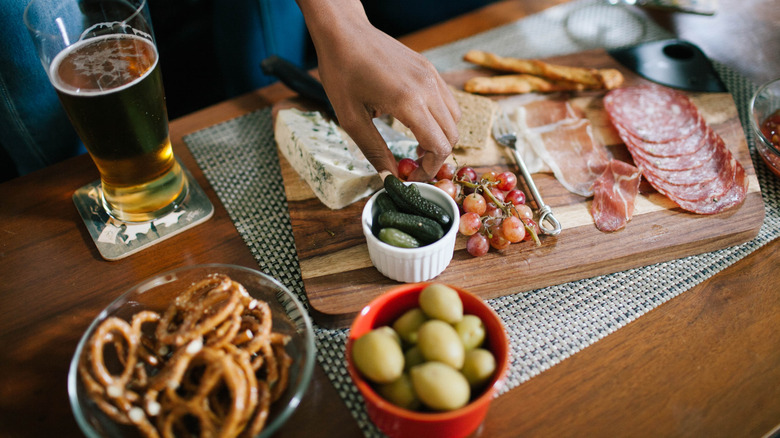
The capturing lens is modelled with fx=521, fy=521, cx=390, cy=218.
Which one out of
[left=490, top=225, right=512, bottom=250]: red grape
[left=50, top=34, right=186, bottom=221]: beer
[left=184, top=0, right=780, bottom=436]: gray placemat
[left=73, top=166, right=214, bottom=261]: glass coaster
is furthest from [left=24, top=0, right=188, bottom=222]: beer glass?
[left=490, top=225, right=512, bottom=250]: red grape

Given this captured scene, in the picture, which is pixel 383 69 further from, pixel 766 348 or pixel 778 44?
pixel 778 44

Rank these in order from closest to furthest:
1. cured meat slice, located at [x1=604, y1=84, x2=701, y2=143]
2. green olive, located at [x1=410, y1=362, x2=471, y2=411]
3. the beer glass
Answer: green olive, located at [x1=410, y1=362, x2=471, y2=411]
the beer glass
cured meat slice, located at [x1=604, y1=84, x2=701, y2=143]

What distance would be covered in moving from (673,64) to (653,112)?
0.26 m

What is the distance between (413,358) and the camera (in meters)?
0.75

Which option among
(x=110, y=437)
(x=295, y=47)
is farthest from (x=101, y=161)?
(x=295, y=47)

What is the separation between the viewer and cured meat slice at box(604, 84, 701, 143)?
1.37 meters

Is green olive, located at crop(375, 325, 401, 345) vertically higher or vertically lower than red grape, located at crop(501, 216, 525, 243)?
higher

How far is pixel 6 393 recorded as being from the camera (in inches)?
35.3

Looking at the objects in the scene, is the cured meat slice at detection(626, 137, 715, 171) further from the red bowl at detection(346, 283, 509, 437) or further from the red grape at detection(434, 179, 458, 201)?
the red bowl at detection(346, 283, 509, 437)

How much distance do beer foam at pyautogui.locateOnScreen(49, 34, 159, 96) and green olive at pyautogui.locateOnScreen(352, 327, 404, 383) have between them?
25.4 inches

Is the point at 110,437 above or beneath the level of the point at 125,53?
beneath

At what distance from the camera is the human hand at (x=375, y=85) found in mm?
1091

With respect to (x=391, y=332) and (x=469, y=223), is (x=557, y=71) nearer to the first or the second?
(x=469, y=223)

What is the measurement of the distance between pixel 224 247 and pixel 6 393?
0.45 m
